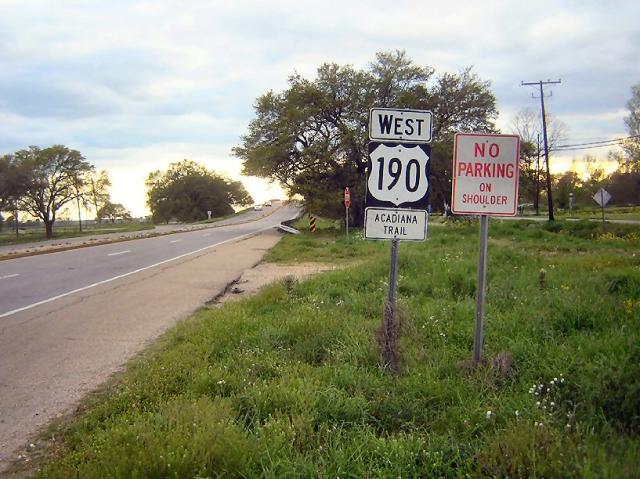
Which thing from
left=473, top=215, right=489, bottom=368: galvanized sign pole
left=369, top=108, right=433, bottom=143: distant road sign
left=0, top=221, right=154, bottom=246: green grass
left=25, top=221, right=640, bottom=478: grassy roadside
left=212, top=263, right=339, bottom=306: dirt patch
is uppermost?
left=369, top=108, right=433, bottom=143: distant road sign

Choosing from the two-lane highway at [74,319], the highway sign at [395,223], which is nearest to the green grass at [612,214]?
the two-lane highway at [74,319]

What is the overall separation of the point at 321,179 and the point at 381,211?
34.6m

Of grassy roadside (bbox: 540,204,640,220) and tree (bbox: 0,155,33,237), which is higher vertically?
tree (bbox: 0,155,33,237)

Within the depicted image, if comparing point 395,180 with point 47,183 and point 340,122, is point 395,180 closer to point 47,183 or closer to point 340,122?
point 340,122

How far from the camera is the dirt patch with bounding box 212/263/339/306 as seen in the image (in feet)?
36.6

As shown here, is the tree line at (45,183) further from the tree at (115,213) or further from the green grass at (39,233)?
the tree at (115,213)

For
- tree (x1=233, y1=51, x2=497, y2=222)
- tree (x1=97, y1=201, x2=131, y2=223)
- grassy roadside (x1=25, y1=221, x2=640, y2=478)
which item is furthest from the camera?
tree (x1=97, y1=201, x2=131, y2=223)

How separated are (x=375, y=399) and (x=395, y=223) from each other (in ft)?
5.36

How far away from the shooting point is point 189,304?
10.0 meters

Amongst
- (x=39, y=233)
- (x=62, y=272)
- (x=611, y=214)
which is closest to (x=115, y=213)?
(x=39, y=233)

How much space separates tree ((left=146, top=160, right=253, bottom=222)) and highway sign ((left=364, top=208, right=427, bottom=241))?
Result: 109 meters

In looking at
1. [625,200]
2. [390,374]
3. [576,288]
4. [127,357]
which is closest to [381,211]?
[390,374]

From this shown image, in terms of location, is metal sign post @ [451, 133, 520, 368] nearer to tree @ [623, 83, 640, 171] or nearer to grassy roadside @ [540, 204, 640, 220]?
grassy roadside @ [540, 204, 640, 220]

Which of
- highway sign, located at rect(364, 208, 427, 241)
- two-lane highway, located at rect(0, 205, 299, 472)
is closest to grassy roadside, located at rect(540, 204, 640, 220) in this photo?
two-lane highway, located at rect(0, 205, 299, 472)
